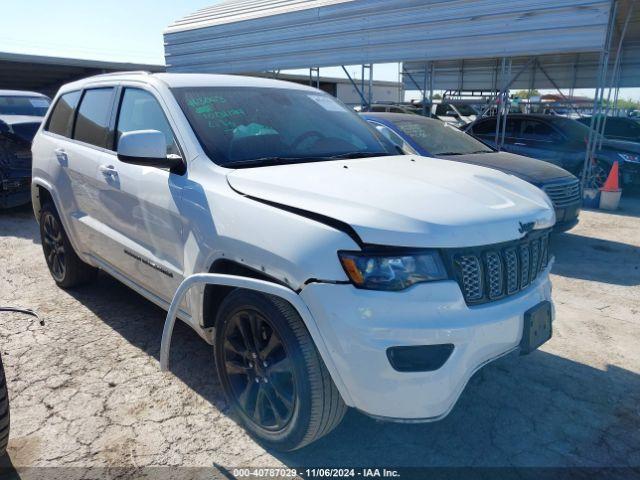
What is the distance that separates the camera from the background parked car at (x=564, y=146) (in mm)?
9289

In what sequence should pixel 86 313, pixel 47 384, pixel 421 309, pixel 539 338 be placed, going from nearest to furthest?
pixel 421 309
pixel 539 338
pixel 47 384
pixel 86 313

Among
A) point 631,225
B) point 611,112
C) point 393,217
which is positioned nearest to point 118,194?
point 393,217

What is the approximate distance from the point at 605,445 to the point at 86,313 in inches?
143

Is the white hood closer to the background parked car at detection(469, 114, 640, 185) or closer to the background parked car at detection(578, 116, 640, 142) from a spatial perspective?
the background parked car at detection(469, 114, 640, 185)

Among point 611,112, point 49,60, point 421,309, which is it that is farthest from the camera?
point 49,60

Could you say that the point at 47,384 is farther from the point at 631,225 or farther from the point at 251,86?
the point at 631,225

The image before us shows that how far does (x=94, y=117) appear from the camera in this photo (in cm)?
374

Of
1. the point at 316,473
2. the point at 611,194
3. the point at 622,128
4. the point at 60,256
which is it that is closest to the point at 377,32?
the point at 611,194

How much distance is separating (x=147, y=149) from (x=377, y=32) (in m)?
9.55

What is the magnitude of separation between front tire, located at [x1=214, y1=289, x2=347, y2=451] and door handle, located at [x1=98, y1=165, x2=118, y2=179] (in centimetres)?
135

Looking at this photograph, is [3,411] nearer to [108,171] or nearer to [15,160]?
[108,171]

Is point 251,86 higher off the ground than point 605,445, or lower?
higher

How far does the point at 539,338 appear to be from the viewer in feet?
7.86

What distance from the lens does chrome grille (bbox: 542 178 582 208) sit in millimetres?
5586
